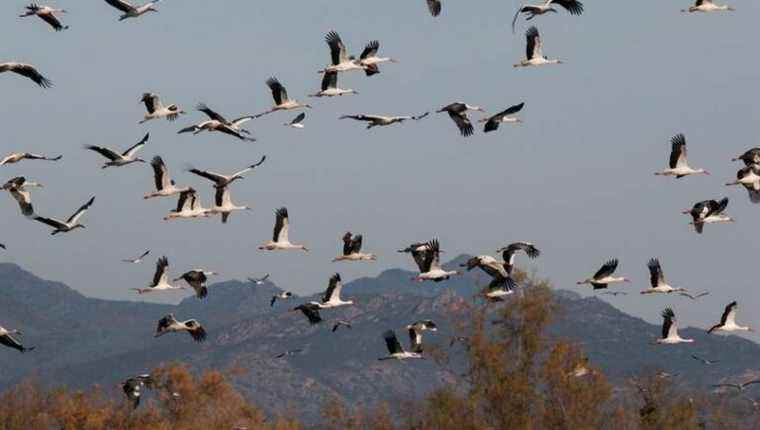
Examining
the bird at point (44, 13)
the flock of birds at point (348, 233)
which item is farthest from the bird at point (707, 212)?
the bird at point (44, 13)

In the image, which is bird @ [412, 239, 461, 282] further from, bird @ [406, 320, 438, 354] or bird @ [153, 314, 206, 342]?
bird @ [153, 314, 206, 342]

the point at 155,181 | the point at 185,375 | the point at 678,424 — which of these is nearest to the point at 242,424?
the point at 185,375

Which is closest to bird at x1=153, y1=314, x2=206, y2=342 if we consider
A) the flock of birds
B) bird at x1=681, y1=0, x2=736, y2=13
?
the flock of birds

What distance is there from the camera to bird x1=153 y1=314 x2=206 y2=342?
43.3 meters

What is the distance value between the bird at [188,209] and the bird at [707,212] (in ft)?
50.5

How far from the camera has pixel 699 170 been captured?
44.6 meters

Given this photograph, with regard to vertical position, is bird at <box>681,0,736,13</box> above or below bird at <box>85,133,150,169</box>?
above

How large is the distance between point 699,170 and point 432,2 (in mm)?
10621

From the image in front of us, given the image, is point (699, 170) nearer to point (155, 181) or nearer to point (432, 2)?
point (432, 2)

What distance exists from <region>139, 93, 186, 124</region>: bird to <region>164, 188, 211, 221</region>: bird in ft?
9.34

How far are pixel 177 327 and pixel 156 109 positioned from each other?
6902 mm

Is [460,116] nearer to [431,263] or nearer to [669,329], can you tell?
[431,263]

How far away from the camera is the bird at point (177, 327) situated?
43.3 meters

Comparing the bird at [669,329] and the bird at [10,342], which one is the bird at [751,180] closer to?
the bird at [669,329]
